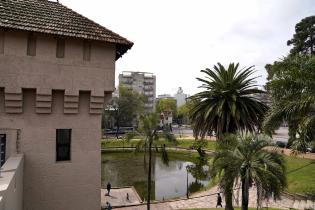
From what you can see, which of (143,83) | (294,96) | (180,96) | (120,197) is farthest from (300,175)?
(180,96)

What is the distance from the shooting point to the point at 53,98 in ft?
31.7

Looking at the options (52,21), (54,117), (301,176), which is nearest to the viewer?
(54,117)

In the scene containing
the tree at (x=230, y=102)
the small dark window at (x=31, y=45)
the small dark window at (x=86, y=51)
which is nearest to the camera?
the small dark window at (x=31, y=45)

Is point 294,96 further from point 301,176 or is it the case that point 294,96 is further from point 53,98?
point 301,176

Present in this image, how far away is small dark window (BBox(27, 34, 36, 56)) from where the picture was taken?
913 cm

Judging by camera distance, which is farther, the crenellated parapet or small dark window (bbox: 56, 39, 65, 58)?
small dark window (bbox: 56, 39, 65, 58)

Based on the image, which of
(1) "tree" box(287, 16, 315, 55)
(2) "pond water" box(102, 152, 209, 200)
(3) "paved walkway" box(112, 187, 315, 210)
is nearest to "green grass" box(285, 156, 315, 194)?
(3) "paved walkway" box(112, 187, 315, 210)

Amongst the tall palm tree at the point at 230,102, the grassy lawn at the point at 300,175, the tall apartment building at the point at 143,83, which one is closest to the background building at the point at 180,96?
the tall apartment building at the point at 143,83

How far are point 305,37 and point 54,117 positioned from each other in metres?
53.5

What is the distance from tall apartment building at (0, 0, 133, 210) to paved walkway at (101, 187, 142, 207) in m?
16.9

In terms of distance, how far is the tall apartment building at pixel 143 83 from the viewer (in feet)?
441

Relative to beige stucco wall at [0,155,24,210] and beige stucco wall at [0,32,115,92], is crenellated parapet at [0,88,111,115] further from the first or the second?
beige stucco wall at [0,155,24,210]

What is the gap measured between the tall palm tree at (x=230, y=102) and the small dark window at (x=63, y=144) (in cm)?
1130

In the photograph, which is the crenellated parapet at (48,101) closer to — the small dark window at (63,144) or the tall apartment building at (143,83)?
the small dark window at (63,144)
